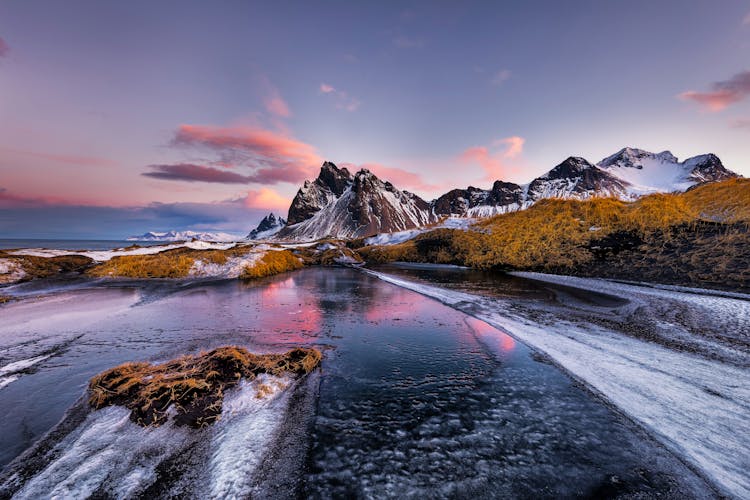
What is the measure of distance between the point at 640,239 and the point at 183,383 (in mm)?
22008

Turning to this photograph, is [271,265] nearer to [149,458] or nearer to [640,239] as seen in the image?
[149,458]

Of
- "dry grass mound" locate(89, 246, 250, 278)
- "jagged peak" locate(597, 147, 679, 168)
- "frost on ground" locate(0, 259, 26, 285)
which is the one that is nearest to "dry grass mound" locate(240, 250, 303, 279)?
"dry grass mound" locate(89, 246, 250, 278)

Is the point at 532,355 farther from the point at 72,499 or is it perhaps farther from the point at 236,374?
the point at 72,499

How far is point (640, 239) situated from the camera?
15664 millimetres

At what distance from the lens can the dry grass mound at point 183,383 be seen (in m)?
4.07

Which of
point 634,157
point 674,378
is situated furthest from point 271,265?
point 634,157

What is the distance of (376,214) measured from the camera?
18712cm

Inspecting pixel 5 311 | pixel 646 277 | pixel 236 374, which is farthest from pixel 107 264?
pixel 646 277

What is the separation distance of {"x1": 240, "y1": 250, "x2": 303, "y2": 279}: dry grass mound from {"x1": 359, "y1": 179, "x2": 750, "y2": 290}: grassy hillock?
62.9ft

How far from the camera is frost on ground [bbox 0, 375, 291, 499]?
276cm

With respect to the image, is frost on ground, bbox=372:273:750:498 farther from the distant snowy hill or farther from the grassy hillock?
the distant snowy hill

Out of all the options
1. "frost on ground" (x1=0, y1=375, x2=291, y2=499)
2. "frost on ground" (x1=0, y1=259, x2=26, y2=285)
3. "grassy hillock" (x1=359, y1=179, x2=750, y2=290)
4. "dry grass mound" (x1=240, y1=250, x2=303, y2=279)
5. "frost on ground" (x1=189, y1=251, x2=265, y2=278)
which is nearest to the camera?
"frost on ground" (x1=0, y1=375, x2=291, y2=499)

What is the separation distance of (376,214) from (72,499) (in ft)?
612

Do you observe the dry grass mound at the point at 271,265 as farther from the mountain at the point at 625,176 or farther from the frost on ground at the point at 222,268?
the mountain at the point at 625,176
